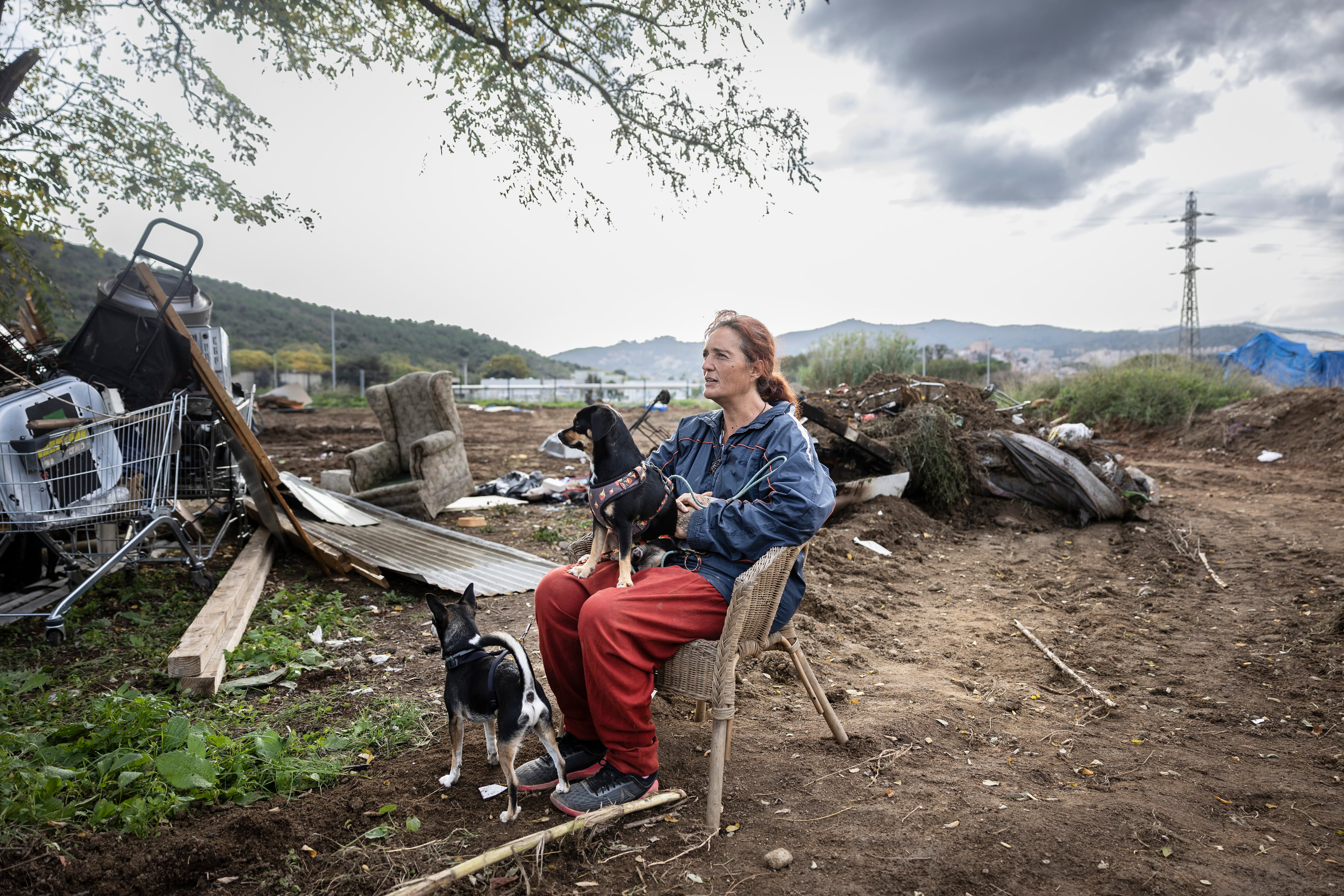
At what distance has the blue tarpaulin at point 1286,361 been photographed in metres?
15.5

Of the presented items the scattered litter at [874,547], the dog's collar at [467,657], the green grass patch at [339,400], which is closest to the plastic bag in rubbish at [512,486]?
the scattered litter at [874,547]

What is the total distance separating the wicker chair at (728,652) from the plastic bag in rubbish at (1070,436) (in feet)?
22.6

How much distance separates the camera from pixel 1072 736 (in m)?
3.12

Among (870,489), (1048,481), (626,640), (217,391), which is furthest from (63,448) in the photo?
(1048,481)

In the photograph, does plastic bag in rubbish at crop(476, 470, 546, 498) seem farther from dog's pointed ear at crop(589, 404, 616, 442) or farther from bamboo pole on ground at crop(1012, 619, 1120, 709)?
dog's pointed ear at crop(589, 404, 616, 442)

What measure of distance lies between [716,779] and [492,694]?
2.50 feet

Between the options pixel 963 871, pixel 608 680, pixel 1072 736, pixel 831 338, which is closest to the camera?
pixel 963 871

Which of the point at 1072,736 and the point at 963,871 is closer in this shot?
the point at 963,871

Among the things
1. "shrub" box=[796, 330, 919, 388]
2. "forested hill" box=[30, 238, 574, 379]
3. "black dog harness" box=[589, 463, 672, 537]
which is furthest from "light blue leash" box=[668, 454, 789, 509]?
"forested hill" box=[30, 238, 574, 379]

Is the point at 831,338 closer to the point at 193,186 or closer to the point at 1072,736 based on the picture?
the point at 193,186

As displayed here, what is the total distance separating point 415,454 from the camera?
6.99m

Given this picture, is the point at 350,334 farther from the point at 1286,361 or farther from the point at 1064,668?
the point at 1064,668

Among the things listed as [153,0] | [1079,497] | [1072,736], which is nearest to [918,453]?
[1079,497]

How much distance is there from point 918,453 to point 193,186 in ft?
23.8
